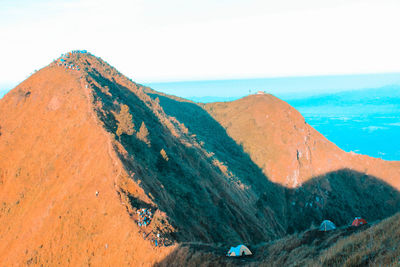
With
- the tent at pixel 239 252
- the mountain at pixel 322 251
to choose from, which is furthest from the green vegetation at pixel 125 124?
the tent at pixel 239 252

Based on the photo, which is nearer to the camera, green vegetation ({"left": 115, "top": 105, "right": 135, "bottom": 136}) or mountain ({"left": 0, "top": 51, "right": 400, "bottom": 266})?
mountain ({"left": 0, "top": 51, "right": 400, "bottom": 266})

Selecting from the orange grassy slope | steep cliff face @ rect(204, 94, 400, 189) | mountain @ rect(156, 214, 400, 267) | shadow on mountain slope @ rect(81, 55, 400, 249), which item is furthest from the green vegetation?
steep cliff face @ rect(204, 94, 400, 189)

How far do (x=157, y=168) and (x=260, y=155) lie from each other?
76337mm

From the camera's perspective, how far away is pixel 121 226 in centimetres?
2044

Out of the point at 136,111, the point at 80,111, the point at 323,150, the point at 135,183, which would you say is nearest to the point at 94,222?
the point at 135,183

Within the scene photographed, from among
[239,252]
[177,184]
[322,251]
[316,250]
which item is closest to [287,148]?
[177,184]

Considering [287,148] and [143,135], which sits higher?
[143,135]

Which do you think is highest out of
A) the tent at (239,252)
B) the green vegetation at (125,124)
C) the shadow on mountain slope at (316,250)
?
the green vegetation at (125,124)

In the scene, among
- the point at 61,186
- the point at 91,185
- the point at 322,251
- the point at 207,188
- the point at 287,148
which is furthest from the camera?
the point at 287,148

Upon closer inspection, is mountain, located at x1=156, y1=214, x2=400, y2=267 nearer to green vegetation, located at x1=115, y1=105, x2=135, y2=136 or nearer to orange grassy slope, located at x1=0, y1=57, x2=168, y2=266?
orange grassy slope, located at x1=0, y1=57, x2=168, y2=266

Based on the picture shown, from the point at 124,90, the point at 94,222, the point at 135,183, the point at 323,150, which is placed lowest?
the point at 323,150

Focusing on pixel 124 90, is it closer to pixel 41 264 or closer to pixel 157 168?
pixel 157 168

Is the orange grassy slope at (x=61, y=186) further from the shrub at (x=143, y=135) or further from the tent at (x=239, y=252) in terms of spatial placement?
the shrub at (x=143, y=135)

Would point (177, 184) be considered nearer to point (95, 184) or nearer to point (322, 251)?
point (95, 184)
